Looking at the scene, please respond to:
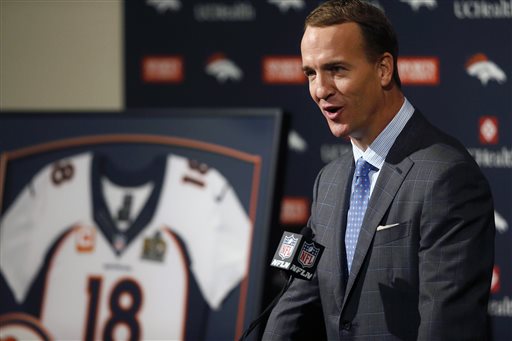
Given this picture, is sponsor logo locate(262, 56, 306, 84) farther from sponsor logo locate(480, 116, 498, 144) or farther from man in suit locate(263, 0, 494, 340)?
man in suit locate(263, 0, 494, 340)

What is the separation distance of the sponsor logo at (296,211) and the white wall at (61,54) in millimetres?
973

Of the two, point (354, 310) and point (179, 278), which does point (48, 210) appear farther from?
point (354, 310)

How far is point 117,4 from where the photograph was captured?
4098mm

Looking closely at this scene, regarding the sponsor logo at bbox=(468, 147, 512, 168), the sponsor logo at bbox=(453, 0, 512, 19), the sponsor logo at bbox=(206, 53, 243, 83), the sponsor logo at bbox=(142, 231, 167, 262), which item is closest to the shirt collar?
the sponsor logo at bbox=(142, 231, 167, 262)

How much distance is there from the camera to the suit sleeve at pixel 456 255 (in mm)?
1699

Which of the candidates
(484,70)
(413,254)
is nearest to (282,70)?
(484,70)

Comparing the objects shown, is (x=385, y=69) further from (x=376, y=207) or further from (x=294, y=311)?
(x=294, y=311)

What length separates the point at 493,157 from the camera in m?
3.43

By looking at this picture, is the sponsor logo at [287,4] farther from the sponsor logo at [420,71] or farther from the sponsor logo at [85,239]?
the sponsor logo at [85,239]

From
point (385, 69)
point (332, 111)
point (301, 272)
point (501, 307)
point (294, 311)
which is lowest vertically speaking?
point (501, 307)

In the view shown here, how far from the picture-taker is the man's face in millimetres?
1896

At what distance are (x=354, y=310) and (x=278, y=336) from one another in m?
0.23

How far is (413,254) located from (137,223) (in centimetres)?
160

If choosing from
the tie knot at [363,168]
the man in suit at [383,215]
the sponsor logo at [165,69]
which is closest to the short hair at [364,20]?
the man in suit at [383,215]
